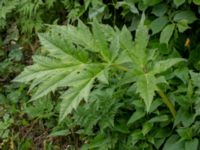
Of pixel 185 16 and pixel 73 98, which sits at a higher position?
pixel 185 16

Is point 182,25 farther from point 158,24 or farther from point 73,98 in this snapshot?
point 73,98

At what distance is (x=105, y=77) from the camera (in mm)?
2045

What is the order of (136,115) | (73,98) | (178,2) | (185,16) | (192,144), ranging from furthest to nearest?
(185,16) → (178,2) → (136,115) → (192,144) → (73,98)

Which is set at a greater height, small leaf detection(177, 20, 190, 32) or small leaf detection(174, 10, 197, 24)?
small leaf detection(174, 10, 197, 24)

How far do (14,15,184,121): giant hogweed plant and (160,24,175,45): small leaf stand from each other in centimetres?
54

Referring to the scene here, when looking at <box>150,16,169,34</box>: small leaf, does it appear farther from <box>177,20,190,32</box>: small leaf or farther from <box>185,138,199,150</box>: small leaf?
<box>185,138,199,150</box>: small leaf

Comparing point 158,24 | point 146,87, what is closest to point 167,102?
point 146,87

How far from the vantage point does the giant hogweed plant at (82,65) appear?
204 cm

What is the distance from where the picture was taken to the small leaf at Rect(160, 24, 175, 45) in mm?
2826

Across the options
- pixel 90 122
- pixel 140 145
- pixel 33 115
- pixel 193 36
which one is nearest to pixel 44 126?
pixel 33 115

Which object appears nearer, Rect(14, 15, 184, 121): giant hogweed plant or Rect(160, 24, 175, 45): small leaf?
Rect(14, 15, 184, 121): giant hogweed plant

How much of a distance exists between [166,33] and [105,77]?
93cm

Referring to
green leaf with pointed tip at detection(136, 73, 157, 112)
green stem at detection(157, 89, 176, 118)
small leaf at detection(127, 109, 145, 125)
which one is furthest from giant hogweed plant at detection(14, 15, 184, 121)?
small leaf at detection(127, 109, 145, 125)

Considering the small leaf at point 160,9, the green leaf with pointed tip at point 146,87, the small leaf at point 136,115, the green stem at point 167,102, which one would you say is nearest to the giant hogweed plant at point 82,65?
the green leaf with pointed tip at point 146,87
